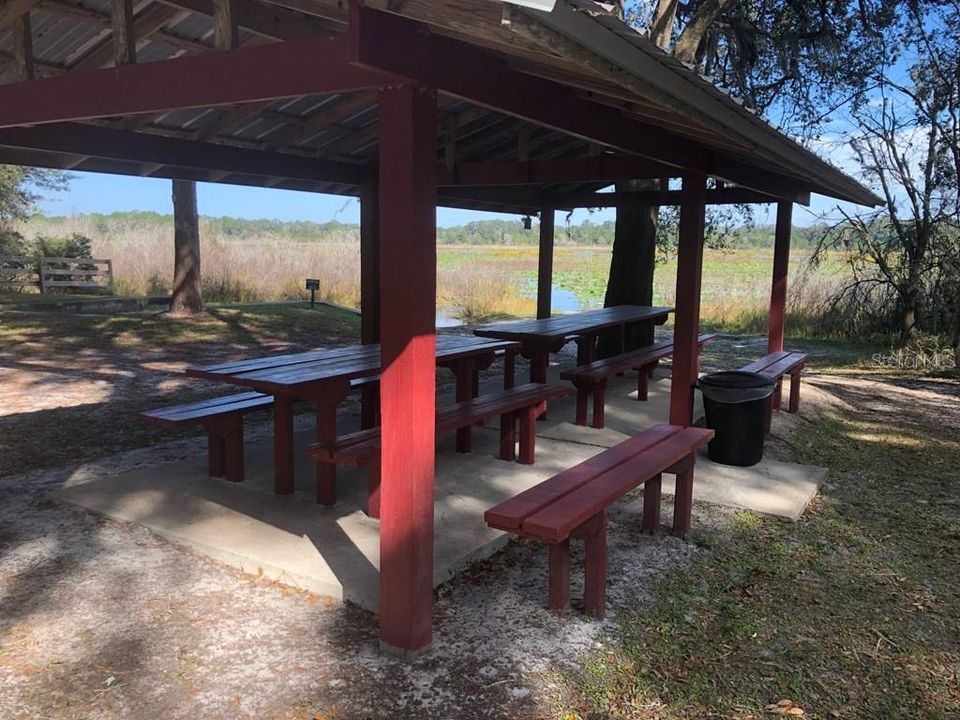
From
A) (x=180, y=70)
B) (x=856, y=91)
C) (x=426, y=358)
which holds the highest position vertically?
(x=856, y=91)

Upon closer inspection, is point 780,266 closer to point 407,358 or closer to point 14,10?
point 407,358

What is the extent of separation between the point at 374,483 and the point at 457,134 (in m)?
3.86

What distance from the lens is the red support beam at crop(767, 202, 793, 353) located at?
7.55 metres

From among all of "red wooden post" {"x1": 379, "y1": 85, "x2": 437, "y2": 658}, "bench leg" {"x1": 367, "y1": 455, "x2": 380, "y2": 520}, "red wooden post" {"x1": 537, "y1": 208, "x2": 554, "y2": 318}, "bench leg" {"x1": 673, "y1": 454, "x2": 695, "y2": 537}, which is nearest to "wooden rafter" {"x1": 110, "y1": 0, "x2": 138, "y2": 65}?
"red wooden post" {"x1": 379, "y1": 85, "x2": 437, "y2": 658}

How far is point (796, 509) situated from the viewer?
4473 mm

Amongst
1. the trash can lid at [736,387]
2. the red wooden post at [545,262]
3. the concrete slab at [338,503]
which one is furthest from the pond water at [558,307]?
the concrete slab at [338,503]

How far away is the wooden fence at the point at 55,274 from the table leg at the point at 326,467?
49.6 ft

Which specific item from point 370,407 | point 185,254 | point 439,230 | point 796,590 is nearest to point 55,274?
point 185,254

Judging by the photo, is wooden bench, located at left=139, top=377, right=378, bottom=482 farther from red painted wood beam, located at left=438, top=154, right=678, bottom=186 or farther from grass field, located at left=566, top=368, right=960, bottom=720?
red painted wood beam, located at left=438, top=154, right=678, bottom=186

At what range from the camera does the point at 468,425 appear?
14.9ft

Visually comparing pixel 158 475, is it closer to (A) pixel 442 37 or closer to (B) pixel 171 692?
(B) pixel 171 692

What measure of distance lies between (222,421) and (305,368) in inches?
22.4

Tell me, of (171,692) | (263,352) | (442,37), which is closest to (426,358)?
(442,37)

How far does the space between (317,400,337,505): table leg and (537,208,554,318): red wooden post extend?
563cm
